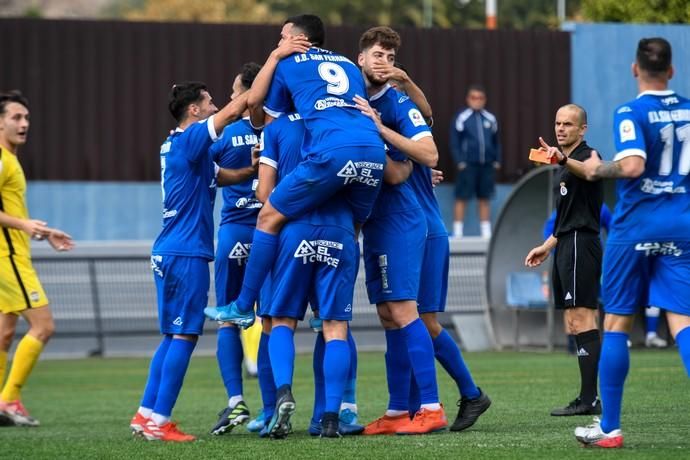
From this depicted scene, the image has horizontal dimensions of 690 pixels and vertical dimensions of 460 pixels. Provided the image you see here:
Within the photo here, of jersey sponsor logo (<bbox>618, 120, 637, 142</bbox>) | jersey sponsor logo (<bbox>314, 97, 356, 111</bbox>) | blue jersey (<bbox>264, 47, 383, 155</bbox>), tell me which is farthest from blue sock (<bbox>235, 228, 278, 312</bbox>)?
jersey sponsor logo (<bbox>618, 120, 637, 142</bbox>)

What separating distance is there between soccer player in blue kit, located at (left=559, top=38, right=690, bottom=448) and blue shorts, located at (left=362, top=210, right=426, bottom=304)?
153 centimetres

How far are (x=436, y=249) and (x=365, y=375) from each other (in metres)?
6.45

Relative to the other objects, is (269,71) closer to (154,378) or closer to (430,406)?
(154,378)

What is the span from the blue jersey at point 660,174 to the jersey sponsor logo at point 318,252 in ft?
6.30

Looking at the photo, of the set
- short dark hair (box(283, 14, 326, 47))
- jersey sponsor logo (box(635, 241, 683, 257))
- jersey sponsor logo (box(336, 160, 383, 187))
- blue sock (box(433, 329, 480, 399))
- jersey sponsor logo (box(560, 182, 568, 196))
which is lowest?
blue sock (box(433, 329, 480, 399))

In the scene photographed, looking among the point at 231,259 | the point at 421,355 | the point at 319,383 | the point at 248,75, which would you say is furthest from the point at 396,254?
the point at 248,75

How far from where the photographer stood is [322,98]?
8750 mm

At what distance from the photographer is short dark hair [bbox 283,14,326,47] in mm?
9078

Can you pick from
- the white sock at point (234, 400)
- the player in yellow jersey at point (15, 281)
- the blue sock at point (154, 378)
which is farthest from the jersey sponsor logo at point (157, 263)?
the player in yellow jersey at point (15, 281)

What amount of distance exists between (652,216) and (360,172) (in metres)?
1.89

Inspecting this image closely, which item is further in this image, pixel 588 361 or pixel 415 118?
pixel 588 361

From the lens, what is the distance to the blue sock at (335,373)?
868 cm

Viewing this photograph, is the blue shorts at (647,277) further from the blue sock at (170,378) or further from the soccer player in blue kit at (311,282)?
the blue sock at (170,378)

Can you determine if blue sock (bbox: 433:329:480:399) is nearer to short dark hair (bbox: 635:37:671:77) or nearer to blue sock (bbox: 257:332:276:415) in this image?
blue sock (bbox: 257:332:276:415)
